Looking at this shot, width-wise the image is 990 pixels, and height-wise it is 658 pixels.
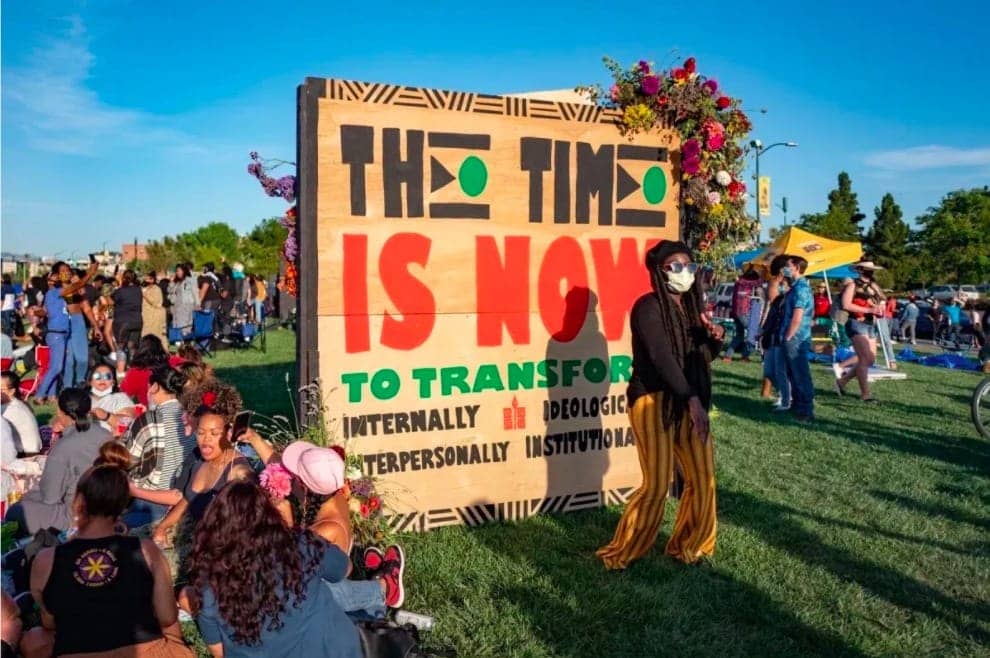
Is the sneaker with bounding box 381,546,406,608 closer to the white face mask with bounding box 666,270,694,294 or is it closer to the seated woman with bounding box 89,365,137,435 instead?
the white face mask with bounding box 666,270,694,294

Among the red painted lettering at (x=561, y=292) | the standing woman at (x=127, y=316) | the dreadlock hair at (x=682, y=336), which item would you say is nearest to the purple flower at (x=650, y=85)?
the red painted lettering at (x=561, y=292)

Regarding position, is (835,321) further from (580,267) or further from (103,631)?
(103,631)

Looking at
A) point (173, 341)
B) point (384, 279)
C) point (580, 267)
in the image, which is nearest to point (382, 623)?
point (384, 279)

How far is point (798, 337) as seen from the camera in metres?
10.4

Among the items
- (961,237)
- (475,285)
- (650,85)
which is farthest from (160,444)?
(961,237)

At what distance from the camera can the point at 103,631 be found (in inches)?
127

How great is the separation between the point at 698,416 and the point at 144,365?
547 cm

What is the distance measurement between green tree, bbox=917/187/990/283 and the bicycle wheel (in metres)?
43.5

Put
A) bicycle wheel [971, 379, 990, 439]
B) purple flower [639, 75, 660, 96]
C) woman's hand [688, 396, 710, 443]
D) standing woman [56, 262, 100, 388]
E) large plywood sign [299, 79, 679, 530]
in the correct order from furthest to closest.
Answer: standing woman [56, 262, 100, 388] < bicycle wheel [971, 379, 990, 439] < purple flower [639, 75, 660, 96] < large plywood sign [299, 79, 679, 530] < woman's hand [688, 396, 710, 443]

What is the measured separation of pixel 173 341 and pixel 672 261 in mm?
14314

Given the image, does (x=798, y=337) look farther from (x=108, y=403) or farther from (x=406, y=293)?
(x=108, y=403)

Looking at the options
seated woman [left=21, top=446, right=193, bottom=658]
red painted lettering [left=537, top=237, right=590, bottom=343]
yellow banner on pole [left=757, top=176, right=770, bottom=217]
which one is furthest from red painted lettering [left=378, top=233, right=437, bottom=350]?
yellow banner on pole [left=757, top=176, right=770, bottom=217]

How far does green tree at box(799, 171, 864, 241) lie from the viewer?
52.8m

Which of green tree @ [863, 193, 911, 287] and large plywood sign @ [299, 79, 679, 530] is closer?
large plywood sign @ [299, 79, 679, 530]
